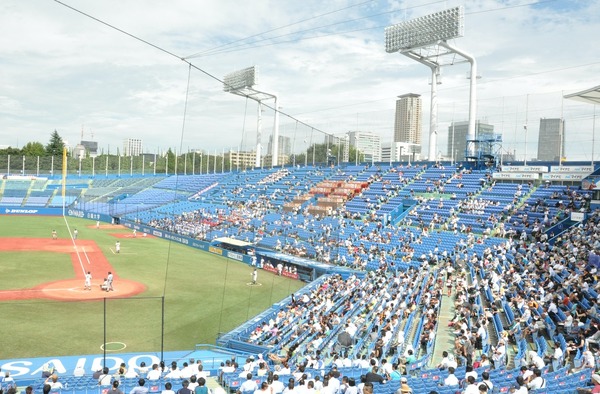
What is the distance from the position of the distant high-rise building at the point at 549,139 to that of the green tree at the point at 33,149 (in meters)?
104

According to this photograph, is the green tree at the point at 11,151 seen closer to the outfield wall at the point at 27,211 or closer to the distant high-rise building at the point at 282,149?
the outfield wall at the point at 27,211

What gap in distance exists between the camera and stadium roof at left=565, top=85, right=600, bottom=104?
2211cm

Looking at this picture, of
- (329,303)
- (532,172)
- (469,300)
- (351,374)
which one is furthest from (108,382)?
(532,172)

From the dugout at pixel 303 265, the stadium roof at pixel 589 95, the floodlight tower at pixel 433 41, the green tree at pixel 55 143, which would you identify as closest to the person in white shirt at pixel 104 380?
the dugout at pixel 303 265

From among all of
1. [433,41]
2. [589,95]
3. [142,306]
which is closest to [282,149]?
[433,41]

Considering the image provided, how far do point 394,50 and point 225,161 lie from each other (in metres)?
46.0

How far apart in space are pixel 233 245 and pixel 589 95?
27187mm

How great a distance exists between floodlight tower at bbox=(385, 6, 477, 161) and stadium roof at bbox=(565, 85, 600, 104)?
20.3m

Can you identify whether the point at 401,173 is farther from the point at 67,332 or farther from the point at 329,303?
the point at 67,332

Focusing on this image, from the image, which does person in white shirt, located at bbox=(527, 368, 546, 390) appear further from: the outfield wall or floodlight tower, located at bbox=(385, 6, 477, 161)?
the outfield wall

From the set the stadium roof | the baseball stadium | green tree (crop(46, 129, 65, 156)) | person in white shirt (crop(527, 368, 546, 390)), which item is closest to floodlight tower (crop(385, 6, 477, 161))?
the baseball stadium

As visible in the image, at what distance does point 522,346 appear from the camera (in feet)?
47.3

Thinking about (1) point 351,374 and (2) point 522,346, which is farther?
(2) point 522,346

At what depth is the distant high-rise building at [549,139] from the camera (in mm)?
45781
